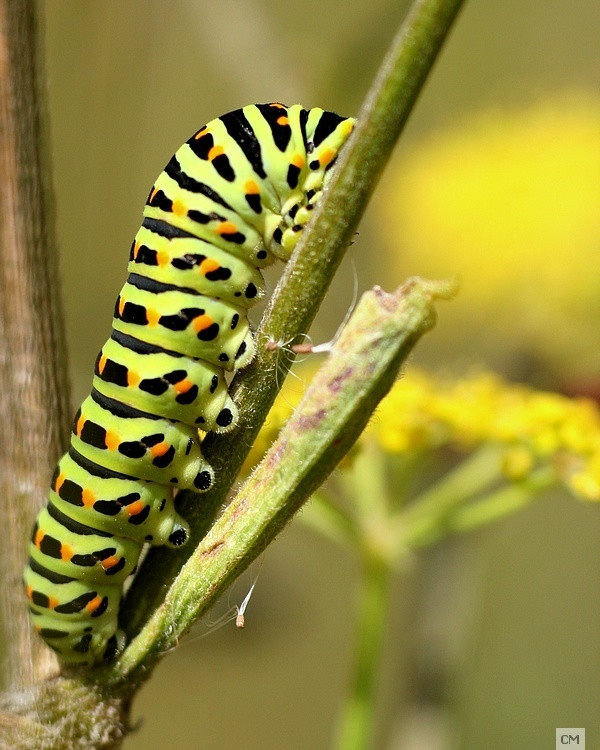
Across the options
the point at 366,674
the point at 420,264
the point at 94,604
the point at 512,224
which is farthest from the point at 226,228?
the point at 420,264

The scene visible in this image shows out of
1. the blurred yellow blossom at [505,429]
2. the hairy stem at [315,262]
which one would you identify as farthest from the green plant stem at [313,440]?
the blurred yellow blossom at [505,429]

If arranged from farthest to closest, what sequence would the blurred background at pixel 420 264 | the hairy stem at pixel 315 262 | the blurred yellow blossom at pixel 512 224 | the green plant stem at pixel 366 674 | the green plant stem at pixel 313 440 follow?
the blurred yellow blossom at pixel 512 224
the blurred background at pixel 420 264
the green plant stem at pixel 366 674
the green plant stem at pixel 313 440
the hairy stem at pixel 315 262

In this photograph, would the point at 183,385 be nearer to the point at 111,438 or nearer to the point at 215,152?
the point at 111,438

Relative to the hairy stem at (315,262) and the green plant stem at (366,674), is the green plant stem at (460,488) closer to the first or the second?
the green plant stem at (366,674)

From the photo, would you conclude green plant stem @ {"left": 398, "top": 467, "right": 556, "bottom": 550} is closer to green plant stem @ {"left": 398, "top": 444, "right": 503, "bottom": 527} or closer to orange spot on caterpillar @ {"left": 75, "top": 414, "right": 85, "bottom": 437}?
green plant stem @ {"left": 398, "top": 444, "right": 503, "bottom": 527}

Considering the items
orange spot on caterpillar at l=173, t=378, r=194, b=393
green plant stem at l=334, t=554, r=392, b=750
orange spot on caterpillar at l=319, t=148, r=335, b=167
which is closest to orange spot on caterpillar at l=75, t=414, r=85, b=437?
orange spot on caterpillar at l=173, t=378, r=194, b=393

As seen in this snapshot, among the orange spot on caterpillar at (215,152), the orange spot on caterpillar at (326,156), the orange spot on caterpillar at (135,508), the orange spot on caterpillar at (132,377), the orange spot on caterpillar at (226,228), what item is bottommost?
the orange spot on caterpillar at (135,508)

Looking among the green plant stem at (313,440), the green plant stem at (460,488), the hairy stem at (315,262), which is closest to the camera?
the hairy stem at (315,262)

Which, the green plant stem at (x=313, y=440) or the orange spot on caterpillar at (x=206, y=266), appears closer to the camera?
the green plant stem at (x=313, y=440)
